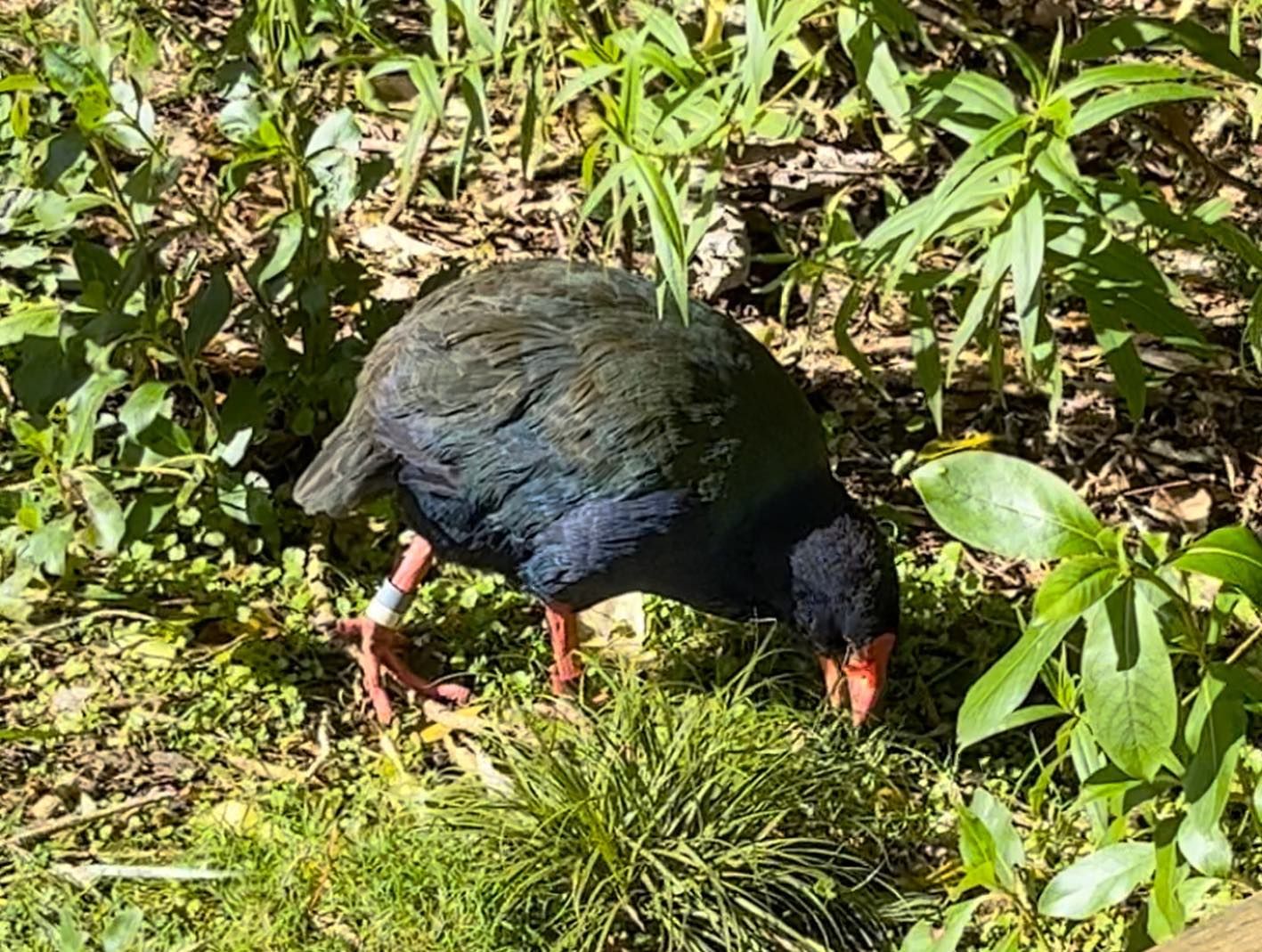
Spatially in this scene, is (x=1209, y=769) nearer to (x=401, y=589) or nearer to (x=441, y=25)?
(x=441, y=25)

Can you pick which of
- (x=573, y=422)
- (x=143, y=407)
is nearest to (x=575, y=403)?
(x=573, y=422)

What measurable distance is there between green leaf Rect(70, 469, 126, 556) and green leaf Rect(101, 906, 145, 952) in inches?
29.6

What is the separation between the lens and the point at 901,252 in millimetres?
2330

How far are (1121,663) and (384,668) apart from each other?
1.79 meters

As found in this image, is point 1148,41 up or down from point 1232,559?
up

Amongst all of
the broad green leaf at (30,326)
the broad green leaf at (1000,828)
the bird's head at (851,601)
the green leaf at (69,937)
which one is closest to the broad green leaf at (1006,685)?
the broad green leaf at (1000,828)

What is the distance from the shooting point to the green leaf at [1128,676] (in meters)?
1.90

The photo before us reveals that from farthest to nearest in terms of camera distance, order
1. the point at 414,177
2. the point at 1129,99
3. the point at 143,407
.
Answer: the point at 414,177
the point at 143,407
the point at 1129,99

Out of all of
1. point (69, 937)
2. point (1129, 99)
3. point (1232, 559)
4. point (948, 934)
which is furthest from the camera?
point (69, 937)

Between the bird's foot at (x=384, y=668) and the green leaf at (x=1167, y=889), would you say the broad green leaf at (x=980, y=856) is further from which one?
the bird's foot at (x=384, y=668)

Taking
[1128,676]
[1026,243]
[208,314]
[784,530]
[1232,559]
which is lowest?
[784,530]

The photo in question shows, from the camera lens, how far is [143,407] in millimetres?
3332

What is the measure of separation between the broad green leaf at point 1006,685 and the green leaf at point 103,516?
168 cm

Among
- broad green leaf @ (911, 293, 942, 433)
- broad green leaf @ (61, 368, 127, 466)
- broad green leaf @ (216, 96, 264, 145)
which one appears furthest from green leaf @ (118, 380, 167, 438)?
broad green leaf @ (911, 293, 942, 433)
